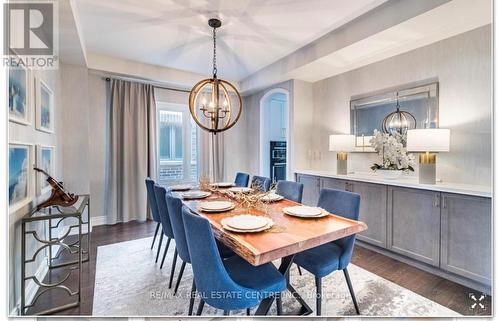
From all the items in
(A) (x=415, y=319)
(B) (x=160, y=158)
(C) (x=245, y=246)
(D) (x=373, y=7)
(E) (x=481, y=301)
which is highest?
→ (D) (x=373, y=7)

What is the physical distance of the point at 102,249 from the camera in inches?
106

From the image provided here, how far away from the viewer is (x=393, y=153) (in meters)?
2.64

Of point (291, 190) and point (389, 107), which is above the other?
point (389, 107)

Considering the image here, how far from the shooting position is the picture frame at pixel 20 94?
1409 millimetres

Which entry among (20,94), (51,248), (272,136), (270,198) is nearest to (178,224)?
(270,198)

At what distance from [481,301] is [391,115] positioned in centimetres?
199

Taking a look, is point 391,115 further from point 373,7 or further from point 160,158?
point 160,158

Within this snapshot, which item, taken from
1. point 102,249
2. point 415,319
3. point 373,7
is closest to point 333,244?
point 415,319

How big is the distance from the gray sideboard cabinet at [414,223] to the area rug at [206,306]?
0.53m

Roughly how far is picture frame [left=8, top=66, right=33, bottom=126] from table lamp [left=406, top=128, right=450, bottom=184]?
3.24m

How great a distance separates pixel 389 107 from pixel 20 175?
365 cm

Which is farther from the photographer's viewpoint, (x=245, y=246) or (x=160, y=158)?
(x=160, y=158)

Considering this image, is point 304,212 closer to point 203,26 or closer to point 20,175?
point 20,175

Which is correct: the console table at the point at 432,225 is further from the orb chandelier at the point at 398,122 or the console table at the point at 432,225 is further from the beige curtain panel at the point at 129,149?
the beige curtain panel at the point at 129,149
